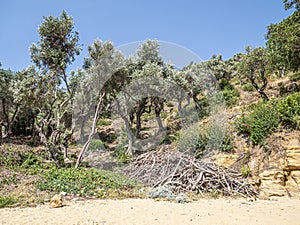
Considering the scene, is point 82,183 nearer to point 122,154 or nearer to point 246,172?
point 122,154

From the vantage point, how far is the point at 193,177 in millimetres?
7074

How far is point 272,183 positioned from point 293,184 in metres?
0.53

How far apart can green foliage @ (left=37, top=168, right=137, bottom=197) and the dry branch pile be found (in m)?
0.98

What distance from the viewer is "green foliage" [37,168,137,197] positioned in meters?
6.41

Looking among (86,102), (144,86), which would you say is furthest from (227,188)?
(86,102)

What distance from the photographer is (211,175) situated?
7004 mm

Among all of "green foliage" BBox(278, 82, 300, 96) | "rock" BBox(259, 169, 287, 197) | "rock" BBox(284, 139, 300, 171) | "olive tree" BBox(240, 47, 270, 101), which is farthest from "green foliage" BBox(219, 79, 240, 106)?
"rock" BBox(259, 169, 287, 197)

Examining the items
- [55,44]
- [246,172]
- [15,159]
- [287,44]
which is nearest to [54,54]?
[55,44]

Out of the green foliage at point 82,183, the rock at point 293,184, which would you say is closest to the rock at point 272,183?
the rock at point 293,184

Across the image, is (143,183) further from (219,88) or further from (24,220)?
(219,88)

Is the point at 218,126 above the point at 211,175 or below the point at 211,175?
above

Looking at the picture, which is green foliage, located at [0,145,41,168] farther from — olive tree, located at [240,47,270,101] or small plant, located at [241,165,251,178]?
olive tree, located at [240,47,270,101]

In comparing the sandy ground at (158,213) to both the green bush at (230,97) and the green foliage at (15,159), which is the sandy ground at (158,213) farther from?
the green bush at (230,97)

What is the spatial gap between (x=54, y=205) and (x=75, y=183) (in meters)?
1.95
